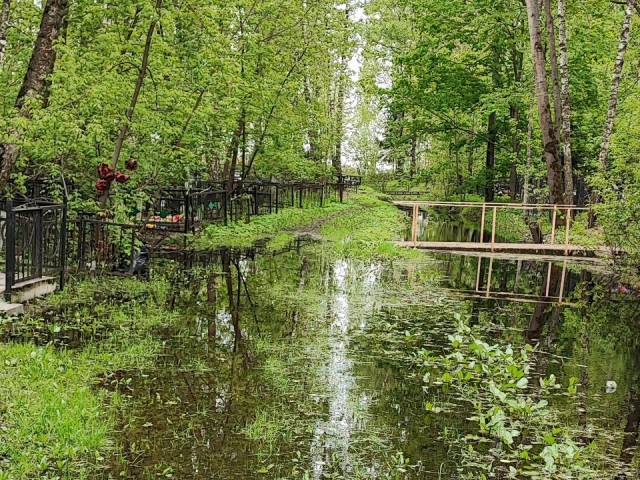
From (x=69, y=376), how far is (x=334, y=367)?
2.59m

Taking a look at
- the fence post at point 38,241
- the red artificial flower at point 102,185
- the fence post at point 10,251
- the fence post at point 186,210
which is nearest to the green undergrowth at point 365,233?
the fence post at point 186,210

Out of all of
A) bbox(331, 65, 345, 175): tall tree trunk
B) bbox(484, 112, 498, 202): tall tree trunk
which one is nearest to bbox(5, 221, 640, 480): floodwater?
bbox(484, 112, 498, 202): tall tree trunk

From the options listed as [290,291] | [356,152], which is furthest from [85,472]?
[356,152]

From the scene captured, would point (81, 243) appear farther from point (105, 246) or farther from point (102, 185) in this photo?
point (102, 185)

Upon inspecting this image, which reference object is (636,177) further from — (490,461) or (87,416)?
(87,416)

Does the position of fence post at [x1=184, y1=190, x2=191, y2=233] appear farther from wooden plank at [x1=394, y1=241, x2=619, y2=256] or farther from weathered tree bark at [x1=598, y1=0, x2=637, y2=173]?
Answer: weathered tree bark at [x1=598, y1=0, x2=637, y2=173]

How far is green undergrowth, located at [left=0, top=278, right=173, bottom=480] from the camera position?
4281 millimetres

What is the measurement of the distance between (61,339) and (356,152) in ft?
153

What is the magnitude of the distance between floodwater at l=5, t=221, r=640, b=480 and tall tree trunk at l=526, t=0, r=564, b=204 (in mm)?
4532

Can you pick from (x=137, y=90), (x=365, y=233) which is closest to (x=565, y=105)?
(x=365, y=233)

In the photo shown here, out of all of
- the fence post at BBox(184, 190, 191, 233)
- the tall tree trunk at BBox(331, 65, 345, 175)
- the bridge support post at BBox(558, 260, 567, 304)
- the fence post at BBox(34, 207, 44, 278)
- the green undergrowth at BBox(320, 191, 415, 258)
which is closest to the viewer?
the fence post at BBox(34, 207, 44, 278)

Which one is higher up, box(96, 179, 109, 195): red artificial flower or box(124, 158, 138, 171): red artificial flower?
box(124, 158, 138, 171): red artificial flower

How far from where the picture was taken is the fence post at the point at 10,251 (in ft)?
24.6

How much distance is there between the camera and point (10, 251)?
24.6 ft
